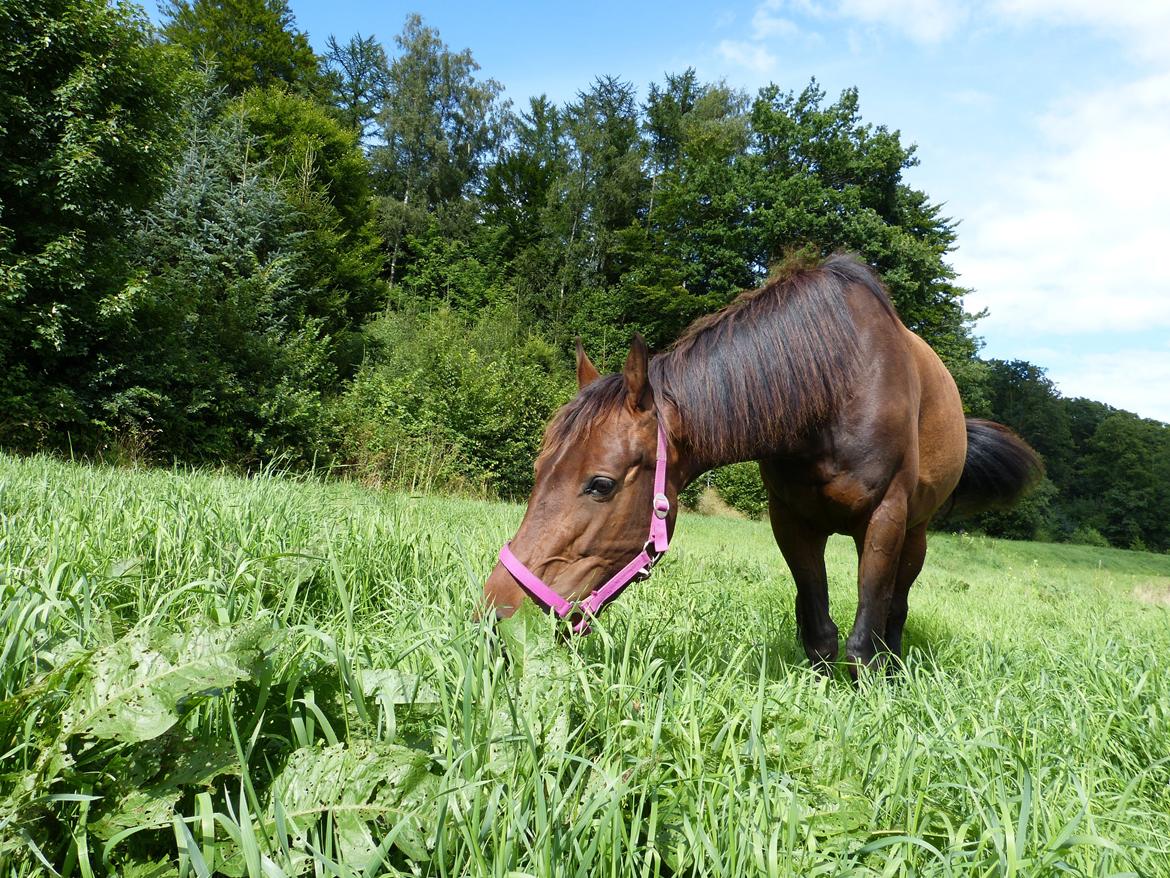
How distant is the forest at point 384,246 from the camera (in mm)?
9398

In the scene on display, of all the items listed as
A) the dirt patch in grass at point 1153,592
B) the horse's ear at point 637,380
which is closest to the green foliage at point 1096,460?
the dirt patch in grass at point 1153,592

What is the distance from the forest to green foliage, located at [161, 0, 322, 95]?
0.10 metres

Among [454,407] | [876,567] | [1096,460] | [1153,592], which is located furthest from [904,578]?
[1096,460]

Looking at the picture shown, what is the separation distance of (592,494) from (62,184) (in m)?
11.3

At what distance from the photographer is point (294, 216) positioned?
14.8 m

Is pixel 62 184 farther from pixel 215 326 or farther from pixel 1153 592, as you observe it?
pixel 1153 592

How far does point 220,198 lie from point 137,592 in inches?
605

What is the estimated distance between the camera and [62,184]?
9.12 meters

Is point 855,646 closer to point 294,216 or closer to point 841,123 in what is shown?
point 294,216

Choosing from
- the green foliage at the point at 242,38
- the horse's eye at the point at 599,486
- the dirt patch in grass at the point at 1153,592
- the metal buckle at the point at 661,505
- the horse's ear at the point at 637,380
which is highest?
the green foliage at the point at 242,38

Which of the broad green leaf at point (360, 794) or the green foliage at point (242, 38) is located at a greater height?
the green foliage at point (242, 38)

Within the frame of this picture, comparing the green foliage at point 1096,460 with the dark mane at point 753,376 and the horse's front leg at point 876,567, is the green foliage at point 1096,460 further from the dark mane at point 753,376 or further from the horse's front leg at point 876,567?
Answer: the dark mane at point 753,376

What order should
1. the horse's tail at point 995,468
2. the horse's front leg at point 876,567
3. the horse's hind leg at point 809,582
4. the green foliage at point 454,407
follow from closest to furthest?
the horse's front leg at point 876,567
the horse's hind leg at point 809,582
the horse's tail at point 995,468
the green foliage at point 454,407

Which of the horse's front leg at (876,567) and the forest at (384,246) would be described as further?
→ the forest at (384,246)
